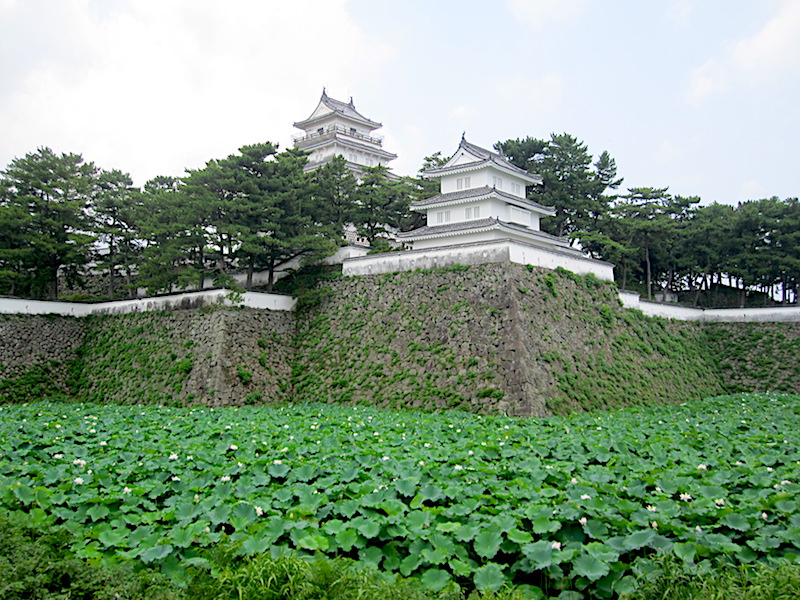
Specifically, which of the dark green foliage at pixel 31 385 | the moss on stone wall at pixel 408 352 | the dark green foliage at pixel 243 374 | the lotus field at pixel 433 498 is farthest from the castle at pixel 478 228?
the dark green foliage at pixel 31 385

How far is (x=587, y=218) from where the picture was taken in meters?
29.4

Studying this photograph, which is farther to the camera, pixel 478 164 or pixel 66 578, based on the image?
pixel 478 164

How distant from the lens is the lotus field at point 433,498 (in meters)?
4.80

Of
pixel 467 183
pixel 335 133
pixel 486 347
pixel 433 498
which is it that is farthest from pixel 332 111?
pixel 433 498

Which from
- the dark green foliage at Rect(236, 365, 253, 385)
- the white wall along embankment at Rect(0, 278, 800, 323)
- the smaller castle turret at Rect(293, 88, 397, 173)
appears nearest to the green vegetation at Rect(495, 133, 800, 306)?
the white wall along embankment at Rect(0, 278, 800, 323)

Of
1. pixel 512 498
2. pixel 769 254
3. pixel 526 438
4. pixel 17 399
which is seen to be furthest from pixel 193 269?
pixel 769 254

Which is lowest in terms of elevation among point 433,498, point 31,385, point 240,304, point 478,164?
point 433,498

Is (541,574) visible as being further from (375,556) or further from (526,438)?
(526,438)

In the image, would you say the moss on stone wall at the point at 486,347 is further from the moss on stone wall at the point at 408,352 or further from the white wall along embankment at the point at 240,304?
the white wall along embankment at the point at 240,304

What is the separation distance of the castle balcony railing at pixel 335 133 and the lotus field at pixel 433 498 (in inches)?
1068

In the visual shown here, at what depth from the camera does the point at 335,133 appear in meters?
33.5

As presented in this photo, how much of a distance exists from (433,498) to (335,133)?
30181 millimetres

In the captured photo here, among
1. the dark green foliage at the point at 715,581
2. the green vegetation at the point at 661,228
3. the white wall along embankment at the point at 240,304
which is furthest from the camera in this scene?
the green vegetation at the point at 661,228

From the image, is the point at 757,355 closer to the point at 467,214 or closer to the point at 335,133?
the point at 467,214
